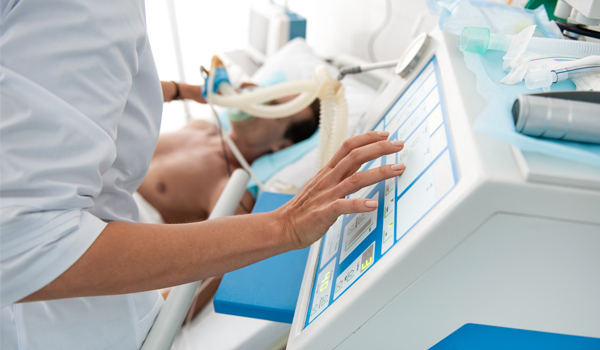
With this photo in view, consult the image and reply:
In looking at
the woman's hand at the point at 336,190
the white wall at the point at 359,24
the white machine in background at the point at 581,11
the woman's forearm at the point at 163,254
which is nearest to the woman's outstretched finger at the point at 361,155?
the woman's hand at the point at 336,190

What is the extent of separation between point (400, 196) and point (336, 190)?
97mm

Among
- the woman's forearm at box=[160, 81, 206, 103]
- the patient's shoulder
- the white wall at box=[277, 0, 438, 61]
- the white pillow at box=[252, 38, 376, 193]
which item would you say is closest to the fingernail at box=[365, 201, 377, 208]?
the white pillow at box=[252, 38, 376, 193]

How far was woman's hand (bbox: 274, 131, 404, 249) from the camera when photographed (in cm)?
53

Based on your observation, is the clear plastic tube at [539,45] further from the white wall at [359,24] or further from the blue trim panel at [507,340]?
the white wall at [359,24]

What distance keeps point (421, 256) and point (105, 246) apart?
402mm

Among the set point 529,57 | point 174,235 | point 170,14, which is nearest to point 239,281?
point 174,235

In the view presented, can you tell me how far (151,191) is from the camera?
173cm

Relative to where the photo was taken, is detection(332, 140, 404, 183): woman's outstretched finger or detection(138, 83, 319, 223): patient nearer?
detection(332, 140, 404, 183): woman's outstretched finger

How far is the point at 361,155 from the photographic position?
1.86 ft

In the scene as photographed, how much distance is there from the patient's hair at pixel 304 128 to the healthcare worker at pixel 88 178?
117 centimetres

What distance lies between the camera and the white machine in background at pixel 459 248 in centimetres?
37

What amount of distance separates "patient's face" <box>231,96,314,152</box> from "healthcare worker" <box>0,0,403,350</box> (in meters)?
1.16

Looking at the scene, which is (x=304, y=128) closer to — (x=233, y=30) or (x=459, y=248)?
(x=459, y=248)

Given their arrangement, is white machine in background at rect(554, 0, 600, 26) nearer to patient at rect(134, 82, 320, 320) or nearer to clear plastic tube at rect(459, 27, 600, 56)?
clear plastic tube at rect(459, 27, 600, 56)
